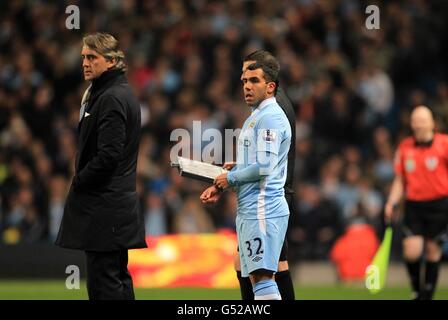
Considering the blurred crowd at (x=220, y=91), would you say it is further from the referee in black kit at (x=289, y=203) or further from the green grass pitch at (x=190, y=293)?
the referee in black kit at (x=289, y=203)

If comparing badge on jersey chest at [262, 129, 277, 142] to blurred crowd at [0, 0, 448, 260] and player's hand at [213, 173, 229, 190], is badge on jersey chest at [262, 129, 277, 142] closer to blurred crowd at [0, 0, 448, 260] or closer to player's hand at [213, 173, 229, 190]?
player's hand at [213, 173, 229, 190]

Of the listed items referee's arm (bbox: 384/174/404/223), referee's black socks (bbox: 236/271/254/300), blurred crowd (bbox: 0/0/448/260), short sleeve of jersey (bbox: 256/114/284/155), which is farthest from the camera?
blurred crowd (bbox: 0/0/448/260)

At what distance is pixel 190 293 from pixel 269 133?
5.57m

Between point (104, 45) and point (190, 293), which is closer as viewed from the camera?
point (104, 45)

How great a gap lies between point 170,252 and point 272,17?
575 cm

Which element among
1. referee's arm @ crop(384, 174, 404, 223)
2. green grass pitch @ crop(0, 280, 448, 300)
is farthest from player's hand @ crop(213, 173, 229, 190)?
green grass pitch @ crop(0, 280, 448, 300)

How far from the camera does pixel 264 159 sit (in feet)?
22.6

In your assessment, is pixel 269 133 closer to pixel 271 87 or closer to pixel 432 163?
pixel 271 87

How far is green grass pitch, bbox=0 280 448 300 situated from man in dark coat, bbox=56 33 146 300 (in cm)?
399

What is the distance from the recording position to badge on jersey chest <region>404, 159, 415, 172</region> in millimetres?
10859

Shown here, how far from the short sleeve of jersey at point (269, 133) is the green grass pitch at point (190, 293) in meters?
4.41

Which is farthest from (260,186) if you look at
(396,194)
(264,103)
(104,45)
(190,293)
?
(190,293)

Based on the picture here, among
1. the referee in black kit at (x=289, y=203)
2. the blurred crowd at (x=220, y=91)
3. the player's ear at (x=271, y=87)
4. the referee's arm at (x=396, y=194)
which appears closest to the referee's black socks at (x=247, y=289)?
the referee in black kit at (x=289, y=203)

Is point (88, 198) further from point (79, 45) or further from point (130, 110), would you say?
point (79, 45)
